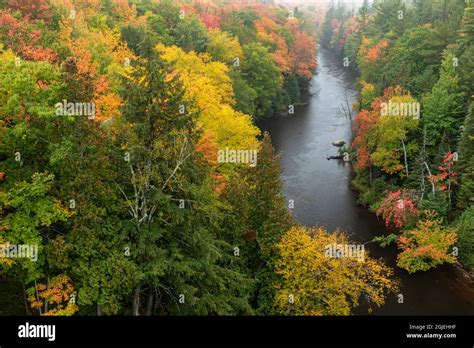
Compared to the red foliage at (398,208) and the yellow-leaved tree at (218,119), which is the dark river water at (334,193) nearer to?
the red foliage at (398,208)

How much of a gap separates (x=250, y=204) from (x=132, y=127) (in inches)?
355

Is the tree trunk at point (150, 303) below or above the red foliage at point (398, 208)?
above

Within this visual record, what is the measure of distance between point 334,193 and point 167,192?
30.7 m

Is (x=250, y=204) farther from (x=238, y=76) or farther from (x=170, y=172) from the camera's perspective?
(x=238, y=76)

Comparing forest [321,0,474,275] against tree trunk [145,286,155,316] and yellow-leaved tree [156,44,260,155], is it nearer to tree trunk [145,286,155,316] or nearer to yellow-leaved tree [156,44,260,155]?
yellow-leaved tree [156,44,260,155]

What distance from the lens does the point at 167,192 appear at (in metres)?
21.7

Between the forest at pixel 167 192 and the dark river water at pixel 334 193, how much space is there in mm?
1549

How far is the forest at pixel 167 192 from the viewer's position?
61.1 ft

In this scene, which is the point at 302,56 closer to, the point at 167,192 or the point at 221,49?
the point at 221,49

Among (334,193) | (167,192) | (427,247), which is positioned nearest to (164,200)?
(167,192)

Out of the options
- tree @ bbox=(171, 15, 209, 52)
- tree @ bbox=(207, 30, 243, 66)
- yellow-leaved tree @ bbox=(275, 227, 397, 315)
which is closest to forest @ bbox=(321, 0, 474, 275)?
yellow-leaved tree @ bbox=(275, 227, 397, 315)

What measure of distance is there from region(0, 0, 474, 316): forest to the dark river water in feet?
5.08

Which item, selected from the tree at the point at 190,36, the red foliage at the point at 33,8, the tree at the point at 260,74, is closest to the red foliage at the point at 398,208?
the tree at the point at 260,74
